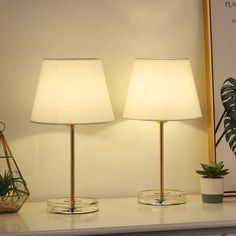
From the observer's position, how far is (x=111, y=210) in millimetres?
1922

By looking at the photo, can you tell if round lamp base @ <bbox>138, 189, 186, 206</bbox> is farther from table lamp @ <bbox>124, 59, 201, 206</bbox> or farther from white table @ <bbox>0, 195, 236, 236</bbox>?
table lamp @ <bbox>124, 59, 201, 206</bbox>

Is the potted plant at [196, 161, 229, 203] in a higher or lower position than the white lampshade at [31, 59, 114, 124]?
lower

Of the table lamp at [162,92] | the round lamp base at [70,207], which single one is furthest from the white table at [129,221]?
the table lamp at [162,92]

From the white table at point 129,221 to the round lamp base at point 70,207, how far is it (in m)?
0.02

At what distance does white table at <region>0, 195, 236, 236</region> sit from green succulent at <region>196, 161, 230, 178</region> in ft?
0.30

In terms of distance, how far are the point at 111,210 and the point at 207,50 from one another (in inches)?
24.2

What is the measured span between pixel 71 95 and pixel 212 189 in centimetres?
53

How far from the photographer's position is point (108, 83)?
2.12 m

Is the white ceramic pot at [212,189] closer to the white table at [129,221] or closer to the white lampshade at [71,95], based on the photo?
the white table at [129,221]

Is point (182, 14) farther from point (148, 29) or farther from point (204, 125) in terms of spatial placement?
point (204, 125)

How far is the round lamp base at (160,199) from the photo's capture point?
200cm

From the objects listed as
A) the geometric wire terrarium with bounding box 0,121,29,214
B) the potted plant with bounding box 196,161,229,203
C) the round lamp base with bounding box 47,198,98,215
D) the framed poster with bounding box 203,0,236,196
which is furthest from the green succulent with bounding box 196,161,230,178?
the geometric wire terrarium with bounding box 0,121,29,214

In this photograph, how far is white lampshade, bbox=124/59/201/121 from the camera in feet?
6.31

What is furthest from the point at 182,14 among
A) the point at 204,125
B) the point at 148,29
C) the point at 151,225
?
the point at 151,225
